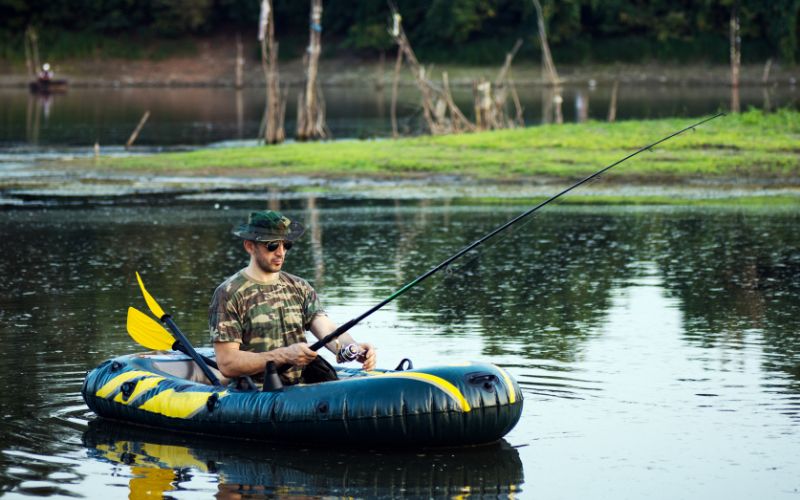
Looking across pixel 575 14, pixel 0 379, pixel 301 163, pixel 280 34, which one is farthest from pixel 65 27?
pixel 0 379

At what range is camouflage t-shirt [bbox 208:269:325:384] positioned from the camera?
10266 millimetres

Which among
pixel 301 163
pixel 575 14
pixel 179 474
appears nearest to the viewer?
pixel 179 474

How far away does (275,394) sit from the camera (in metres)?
10.2

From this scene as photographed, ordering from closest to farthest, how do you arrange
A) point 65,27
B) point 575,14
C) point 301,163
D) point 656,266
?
point 656,266, point 301,163, point 575,14, point 65,27

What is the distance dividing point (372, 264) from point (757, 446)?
9.43 m

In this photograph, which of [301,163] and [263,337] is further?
[301,163]

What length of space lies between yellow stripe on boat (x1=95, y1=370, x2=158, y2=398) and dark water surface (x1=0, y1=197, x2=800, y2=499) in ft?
0.74

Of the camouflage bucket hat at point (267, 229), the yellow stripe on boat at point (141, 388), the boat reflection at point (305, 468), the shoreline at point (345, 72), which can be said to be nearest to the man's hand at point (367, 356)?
the boat reflection at point (305, 468)

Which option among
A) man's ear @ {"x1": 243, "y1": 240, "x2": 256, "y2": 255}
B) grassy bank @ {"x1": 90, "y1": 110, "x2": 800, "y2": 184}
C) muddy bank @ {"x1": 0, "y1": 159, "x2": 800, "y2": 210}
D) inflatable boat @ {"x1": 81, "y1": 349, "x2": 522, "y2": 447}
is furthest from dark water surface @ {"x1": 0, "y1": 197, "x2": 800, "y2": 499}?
grassy bank @ {"x1": 90, "y1": 110, "x2": 800, "y2": 184}

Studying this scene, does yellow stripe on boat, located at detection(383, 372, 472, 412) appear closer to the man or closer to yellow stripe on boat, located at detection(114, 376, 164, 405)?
the man

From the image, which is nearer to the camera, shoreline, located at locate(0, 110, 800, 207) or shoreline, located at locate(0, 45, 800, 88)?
shoreline, located at locate(0, 110, 800, 207)

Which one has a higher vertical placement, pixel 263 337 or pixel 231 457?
pixel 263 337

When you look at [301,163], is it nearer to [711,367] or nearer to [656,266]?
[656,266]

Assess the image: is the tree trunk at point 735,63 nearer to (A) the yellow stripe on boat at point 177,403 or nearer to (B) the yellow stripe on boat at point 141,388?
(B) the yellow stripe on boat at point 141,388
